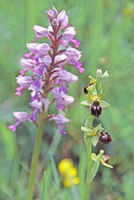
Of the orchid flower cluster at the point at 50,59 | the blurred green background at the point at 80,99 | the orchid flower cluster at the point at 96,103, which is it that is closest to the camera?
the orchid flower cluster at the point at 96,103


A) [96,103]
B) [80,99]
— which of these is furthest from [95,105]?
[80,99]

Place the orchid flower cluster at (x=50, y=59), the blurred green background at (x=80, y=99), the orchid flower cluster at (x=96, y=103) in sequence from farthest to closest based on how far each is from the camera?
the blurred green background at (x=80, y=99) < the orchid flower cluster at (x=50, y=59) < the orchid flower cluster at (x=96, y=103)

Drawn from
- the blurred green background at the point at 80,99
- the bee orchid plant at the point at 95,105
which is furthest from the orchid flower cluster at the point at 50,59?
the blurred green background at the point at 80,99

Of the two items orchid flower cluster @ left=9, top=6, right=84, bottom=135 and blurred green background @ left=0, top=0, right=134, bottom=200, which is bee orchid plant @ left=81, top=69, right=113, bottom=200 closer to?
orchid flower cluster @ left=9, top=6, right=84, bottom=135

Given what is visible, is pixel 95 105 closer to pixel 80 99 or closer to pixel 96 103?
pixel 96 103

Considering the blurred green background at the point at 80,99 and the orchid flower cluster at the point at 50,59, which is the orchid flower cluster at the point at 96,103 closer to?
the orchid flower cluster at the point at 50,59

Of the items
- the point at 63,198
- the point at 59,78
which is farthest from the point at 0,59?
the point at 59,78

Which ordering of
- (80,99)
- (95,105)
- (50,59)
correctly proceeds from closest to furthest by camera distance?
(95,105) < (50,59) < (80,99)

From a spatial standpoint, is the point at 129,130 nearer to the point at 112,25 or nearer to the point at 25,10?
the point at 112,25
